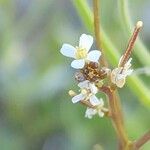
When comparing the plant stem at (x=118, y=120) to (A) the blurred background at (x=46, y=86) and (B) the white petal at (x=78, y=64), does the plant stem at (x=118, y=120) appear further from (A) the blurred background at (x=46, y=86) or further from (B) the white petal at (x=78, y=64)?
(A) the blurred background at (x=46, y=86)

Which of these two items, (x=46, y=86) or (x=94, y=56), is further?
(x=46, y=86)

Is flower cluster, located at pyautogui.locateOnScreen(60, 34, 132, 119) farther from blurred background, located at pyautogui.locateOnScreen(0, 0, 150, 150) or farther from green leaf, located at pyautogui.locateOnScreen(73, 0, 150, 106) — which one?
blurred background, located at pyautogui.locateOnScreen(0, 0, 150, 150)

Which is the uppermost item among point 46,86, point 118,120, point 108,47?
point 46,86

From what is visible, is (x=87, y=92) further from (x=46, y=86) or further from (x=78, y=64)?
(x=46, y=86)

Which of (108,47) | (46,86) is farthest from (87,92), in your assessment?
(46,86)

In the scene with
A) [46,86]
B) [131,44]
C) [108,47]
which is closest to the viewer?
[131,44]

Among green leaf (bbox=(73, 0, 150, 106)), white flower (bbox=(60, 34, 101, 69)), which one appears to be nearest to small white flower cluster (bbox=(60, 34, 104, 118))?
white flower (bbox=(60, 34, 101, 69))

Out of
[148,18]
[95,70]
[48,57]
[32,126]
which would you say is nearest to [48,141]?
[32,126]
